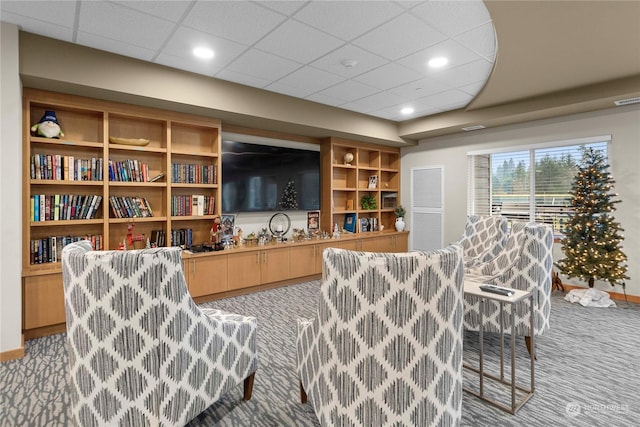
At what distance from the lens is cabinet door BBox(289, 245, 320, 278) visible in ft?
16.3

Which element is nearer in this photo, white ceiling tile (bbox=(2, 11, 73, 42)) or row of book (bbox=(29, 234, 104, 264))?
white ceiling tile (bbox=(2, 11, 73, 42))

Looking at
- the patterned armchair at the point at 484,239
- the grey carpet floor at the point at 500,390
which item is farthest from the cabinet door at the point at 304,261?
the patterned armchair at the point at 484,239

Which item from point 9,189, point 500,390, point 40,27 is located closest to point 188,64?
point 40,27

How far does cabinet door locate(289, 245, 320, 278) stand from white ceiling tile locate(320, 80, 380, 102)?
2321mm

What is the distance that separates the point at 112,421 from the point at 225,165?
3.54 m

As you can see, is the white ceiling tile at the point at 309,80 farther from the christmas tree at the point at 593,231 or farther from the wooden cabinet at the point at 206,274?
the christmas tree at the point at 593,231

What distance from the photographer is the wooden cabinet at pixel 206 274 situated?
3918mm

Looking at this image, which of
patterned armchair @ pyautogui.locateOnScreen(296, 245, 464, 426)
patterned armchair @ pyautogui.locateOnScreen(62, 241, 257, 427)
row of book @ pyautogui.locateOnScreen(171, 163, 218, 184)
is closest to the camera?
patterned armchair @ pyautogui.locateOnScreen(296, 245, 464, 426)

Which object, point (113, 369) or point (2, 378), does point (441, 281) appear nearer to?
point (113, 369)

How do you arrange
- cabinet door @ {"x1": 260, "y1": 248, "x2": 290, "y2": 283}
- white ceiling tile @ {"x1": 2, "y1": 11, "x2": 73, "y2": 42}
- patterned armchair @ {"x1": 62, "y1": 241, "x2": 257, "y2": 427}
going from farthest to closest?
cabinet door @ {"x1": 260, "y1": 248, "x2": 290, "y2": 283}
white ceiling tile @ {"x1": 2, "y1": 11, "x2": 73, "y2": 42}
patterned armchair @ {"x1": 62, "y1": 241, "x2": 257, "y2": 427}

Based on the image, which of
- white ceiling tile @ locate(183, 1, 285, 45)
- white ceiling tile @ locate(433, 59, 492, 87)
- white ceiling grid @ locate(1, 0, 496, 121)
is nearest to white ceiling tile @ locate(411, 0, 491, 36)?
white ceiling grid @ locate(1, 0, 496, 121)

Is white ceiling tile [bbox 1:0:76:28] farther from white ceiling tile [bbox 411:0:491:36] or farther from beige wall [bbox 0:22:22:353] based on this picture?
white ceiling tile [bbox 411:0:491:36]

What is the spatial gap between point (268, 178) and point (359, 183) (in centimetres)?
211

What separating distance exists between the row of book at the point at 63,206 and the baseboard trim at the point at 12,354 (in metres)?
1.25
